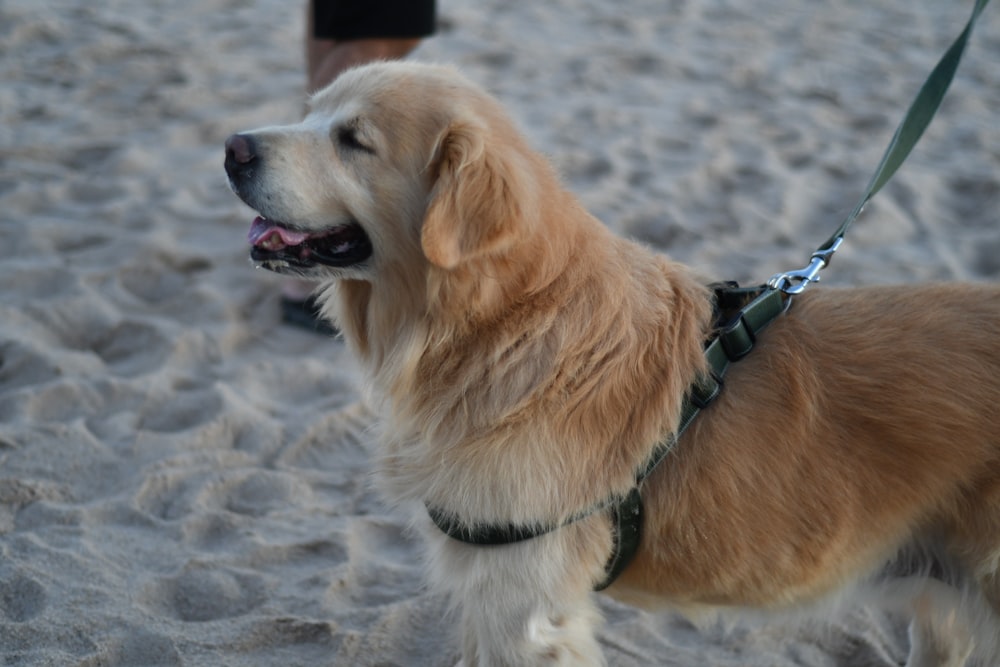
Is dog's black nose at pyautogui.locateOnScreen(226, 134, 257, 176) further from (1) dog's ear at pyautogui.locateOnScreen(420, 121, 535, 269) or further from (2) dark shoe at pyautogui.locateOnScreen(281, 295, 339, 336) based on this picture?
(2) dark shoe at pyautogui.locateOnScreen(281, 295, 339, 336)

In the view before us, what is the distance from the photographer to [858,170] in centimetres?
577

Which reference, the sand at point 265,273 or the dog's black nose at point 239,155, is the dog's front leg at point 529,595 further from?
the dog's black nose at point 239,155

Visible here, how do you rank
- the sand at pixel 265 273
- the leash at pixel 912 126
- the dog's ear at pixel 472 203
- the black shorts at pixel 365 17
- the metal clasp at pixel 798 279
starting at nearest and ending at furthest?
the dog's ear at pixel 472 203
the metal clasp at pixel 798 279
the leash at pixel 912 126
the sand at pixel 265 273
the black shorts at pixel 365 17

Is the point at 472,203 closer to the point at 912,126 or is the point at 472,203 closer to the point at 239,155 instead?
the point at 239,155

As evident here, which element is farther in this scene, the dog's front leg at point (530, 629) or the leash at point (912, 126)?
the leash at point (912, 126)

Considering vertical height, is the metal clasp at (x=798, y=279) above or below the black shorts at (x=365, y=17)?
above

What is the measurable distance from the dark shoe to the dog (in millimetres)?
1976

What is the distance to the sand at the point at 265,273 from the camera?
294cm

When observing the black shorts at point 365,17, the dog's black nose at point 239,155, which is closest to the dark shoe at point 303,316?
the black shorts at point 365,17

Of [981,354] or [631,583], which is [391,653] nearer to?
[631,583]

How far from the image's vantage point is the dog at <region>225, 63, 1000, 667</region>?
2184 millimetres

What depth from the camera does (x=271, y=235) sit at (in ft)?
7.85

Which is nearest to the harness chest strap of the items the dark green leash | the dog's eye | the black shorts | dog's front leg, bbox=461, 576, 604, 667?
the dark green leash

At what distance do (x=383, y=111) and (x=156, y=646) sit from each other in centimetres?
166
